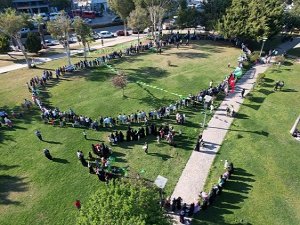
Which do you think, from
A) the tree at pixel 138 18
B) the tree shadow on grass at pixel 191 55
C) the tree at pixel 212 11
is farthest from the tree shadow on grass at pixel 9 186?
the tree at pixel 212 11

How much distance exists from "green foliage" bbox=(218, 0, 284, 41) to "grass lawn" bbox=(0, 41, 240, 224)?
17.1 feet

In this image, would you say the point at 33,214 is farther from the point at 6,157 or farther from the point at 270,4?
the point at 270,4

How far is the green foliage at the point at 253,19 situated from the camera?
144ft

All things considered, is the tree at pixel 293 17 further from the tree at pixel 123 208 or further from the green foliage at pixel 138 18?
the tree at pixel 123 208

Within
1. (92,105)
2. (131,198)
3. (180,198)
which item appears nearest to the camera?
(131,198)

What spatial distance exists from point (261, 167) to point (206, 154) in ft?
14.1

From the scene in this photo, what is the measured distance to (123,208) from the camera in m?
12.9

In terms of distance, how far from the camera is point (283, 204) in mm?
19406

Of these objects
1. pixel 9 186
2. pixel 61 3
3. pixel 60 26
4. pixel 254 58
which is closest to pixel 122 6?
pixel 60 26

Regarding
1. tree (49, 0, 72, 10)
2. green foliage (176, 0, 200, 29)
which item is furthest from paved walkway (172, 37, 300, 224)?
tree (49, 0, 72, 10)

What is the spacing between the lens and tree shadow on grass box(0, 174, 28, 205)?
19844mm

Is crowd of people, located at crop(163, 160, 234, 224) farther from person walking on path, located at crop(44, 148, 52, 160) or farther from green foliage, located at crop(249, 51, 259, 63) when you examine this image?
green foliage, located at crop(249, 51, 259, 63)

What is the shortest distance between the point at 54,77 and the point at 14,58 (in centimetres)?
1221

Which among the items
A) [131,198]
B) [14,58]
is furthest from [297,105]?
[14,58]
